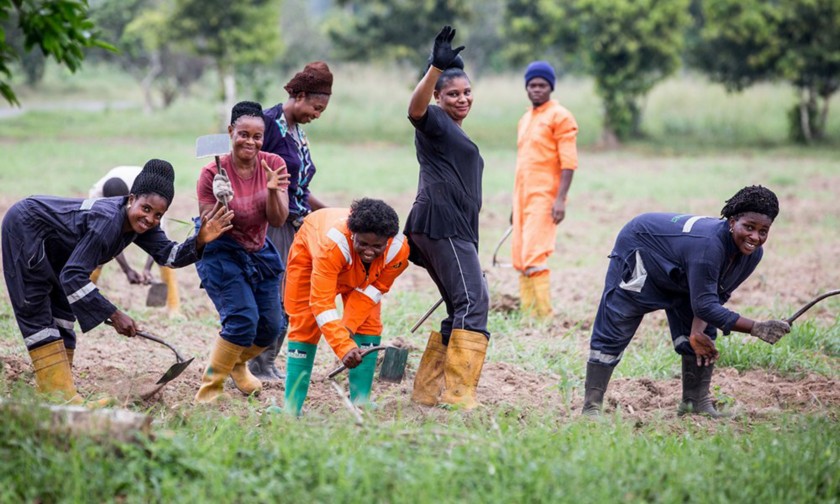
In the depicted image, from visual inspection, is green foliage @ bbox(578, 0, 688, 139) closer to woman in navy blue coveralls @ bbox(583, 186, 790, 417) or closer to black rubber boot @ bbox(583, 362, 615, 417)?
woman in navy blue coveralls @ bbox(583, 186, 790, 417)

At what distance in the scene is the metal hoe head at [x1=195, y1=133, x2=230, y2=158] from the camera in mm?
5133

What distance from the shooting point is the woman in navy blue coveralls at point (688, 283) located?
5094 millimetres

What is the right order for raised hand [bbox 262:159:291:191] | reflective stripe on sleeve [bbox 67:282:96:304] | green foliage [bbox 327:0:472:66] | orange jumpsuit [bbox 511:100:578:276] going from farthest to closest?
green foliage [bbox 327:0:472:66] → orange jumpsuit [bbox 511:100:578:276] → raised hand [bbox 262:159:291:191] → reflective stripe on sleeve [bbox 67:282:96:304]

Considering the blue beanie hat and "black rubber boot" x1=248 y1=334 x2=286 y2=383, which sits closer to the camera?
"black rubber boot" x1=248 y1=334 x2=286 y2=383

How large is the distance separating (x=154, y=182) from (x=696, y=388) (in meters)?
3.30

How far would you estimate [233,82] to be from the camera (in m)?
26.8

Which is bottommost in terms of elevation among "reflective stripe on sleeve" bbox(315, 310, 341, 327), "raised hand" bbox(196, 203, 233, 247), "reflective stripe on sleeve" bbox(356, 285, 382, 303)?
"reflective stripe on sleeve" bbox(315, 310, 341, 327)

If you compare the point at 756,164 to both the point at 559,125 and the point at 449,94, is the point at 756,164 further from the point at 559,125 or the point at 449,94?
the point at 449,94

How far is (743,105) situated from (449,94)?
25.4m

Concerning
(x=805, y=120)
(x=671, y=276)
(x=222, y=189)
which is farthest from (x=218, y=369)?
(x=805, y=120)

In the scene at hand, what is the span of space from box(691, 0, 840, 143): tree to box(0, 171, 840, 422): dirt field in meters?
14.2

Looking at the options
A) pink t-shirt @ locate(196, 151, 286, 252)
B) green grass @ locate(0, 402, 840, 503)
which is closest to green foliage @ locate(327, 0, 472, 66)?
pink t-shirt @ locate(196, 151, 286, 252)

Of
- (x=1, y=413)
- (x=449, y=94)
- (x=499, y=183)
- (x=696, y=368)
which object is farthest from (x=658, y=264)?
(x=499, y=183)

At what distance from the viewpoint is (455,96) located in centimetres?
550
